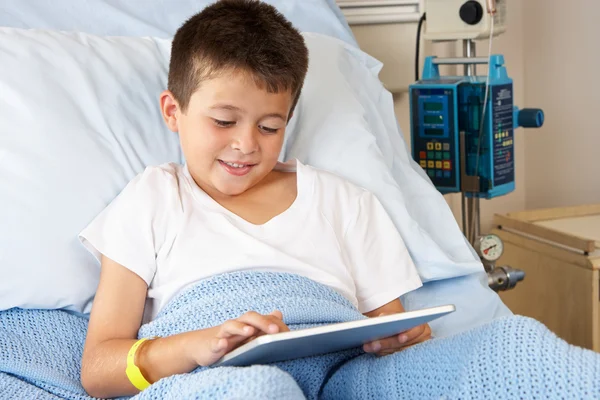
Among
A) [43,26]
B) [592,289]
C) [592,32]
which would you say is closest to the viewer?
[43,26]

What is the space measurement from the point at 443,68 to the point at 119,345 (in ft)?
4.71

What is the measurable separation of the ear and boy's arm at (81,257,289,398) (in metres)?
0.25

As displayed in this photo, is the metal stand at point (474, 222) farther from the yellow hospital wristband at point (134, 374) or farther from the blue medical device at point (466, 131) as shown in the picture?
the yellow hospital wristband at point (134, 374)

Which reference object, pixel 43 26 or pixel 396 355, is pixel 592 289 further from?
pixel 43 26

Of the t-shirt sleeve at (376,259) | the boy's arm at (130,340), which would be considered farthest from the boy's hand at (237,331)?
the t-shirt sleeve at (376,259)

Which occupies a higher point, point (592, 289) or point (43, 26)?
point (43, 26)

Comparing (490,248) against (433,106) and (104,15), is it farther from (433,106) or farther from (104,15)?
(104,15)

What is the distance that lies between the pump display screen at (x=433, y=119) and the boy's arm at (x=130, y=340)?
2.66ft

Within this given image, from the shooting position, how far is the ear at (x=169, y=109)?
46.7 inches

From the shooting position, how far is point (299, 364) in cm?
94

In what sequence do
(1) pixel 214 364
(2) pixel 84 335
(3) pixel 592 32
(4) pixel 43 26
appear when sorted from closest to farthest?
(1) pixel 214 364 < (2) pixel 84 335 < (4) pixel 43 26 < (3) pixel 592 32

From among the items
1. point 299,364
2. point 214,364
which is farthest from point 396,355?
point 214,364

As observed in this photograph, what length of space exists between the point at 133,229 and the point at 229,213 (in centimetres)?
14

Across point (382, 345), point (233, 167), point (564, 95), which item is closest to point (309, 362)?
point (382, 345)
